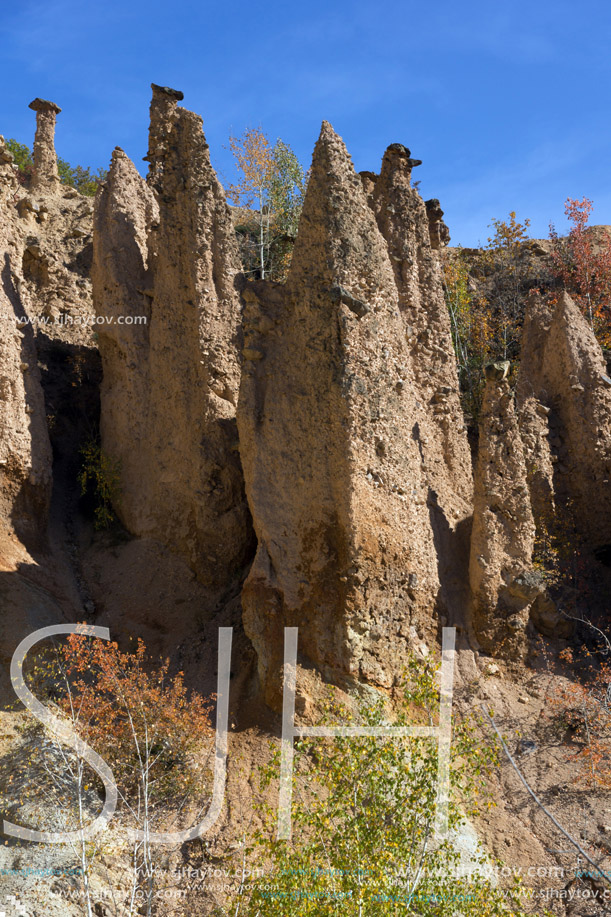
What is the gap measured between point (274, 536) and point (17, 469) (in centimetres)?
467

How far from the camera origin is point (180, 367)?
47.0ft

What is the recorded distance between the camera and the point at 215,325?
14336mm

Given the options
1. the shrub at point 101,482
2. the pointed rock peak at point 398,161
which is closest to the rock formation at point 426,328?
the pointed rock peak at point 398,161

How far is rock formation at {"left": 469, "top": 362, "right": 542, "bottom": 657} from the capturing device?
40.3ft

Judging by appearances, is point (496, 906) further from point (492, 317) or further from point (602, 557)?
point (492, 317)

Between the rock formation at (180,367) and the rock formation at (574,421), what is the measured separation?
5192 mm

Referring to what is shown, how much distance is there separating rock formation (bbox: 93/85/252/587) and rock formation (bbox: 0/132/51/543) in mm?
1453

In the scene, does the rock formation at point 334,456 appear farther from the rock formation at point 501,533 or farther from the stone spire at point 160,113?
the stone spire at point 160,113

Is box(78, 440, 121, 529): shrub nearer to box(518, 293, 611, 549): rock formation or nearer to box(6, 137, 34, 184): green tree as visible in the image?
box(518, 293, 611, 549): rock formation

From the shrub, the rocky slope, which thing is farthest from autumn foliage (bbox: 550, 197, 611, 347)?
the shrub

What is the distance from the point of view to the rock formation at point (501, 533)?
40.3 feet

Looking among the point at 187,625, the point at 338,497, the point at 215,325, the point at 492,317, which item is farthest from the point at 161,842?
the point at 492,317

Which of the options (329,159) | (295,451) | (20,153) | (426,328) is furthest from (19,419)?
(20,153)

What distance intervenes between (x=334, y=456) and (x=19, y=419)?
5.59 metres
